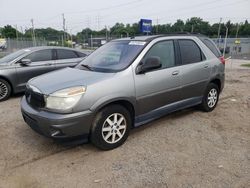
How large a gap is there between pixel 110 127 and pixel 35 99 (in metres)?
1.14

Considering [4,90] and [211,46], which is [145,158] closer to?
[211,46]

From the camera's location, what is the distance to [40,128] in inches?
123

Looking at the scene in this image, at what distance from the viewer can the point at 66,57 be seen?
24.2 ft

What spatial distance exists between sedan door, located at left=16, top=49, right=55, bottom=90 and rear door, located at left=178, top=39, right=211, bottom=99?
13.8 ft

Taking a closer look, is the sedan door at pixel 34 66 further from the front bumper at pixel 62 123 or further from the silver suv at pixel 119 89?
the front bumper at pixel 62 123

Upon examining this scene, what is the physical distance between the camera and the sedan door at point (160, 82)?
363 centimetres

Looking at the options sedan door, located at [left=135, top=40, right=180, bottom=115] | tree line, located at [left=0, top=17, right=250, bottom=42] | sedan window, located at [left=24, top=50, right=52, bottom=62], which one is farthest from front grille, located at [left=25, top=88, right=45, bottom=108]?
tree line, located at [left=0, top=17, right=250, bottom=42]

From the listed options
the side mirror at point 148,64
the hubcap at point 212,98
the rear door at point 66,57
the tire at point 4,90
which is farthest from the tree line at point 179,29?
the side mirror at point 148,64

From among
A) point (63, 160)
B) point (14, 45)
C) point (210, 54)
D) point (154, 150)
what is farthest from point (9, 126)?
point (14, 45)

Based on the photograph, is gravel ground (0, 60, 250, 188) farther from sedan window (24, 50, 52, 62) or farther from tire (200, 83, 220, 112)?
sedan window (24, 50, 52, 62)

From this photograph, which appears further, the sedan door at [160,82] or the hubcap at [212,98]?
the hubcap at [212,98]

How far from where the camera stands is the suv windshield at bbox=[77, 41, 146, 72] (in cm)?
366

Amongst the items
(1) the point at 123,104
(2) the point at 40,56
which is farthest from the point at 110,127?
(2) the point at 40,56

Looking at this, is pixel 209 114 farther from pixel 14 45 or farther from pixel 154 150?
pixel 14 45
